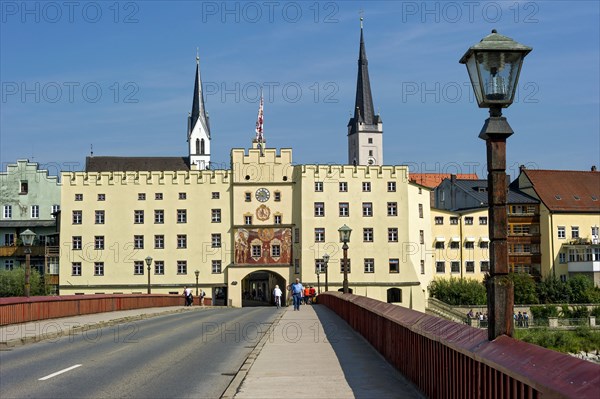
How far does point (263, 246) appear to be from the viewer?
3748 inches

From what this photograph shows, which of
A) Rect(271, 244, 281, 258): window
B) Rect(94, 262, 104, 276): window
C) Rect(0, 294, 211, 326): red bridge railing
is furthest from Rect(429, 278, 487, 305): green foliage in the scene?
Rect(0, 294, 211, 326): red bridge railing

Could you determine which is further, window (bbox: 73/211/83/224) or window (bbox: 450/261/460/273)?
window (bbox: 450/261/460/273)

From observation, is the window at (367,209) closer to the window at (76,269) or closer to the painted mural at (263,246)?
the painted mural at (263,246)

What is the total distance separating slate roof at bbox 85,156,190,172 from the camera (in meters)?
133

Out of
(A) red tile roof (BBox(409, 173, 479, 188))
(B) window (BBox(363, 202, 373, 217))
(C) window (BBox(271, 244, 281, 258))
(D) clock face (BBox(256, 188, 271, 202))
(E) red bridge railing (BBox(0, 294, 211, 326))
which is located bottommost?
(E) red bridge railing (BBox(0, 294, 211, 326))

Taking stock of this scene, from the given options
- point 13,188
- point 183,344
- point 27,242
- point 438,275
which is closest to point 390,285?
point 438,275

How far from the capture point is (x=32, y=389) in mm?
13727

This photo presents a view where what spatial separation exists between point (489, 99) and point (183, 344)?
15841 millimetres

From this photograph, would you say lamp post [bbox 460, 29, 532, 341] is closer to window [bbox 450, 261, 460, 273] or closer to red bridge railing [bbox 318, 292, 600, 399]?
red bridge railing [bbox 318, 292, 600, 399]

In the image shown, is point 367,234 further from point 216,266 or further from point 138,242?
point 138,242

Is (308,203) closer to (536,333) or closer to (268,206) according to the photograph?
(268,206)

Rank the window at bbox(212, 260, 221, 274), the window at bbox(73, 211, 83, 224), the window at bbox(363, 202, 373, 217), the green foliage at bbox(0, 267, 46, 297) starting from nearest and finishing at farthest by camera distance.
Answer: the green foliage at bbox(0, 267, 46, 297) → the window at bbox(212, 260, 221, 274) → the window at bbox(73, 211, 83, 224) → the window at bbox(363, 202, 373, 217)

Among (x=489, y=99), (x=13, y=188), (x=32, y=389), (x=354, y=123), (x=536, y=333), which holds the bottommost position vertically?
(x=536, y=333)

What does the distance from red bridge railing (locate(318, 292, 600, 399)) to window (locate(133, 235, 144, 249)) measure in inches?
3173
